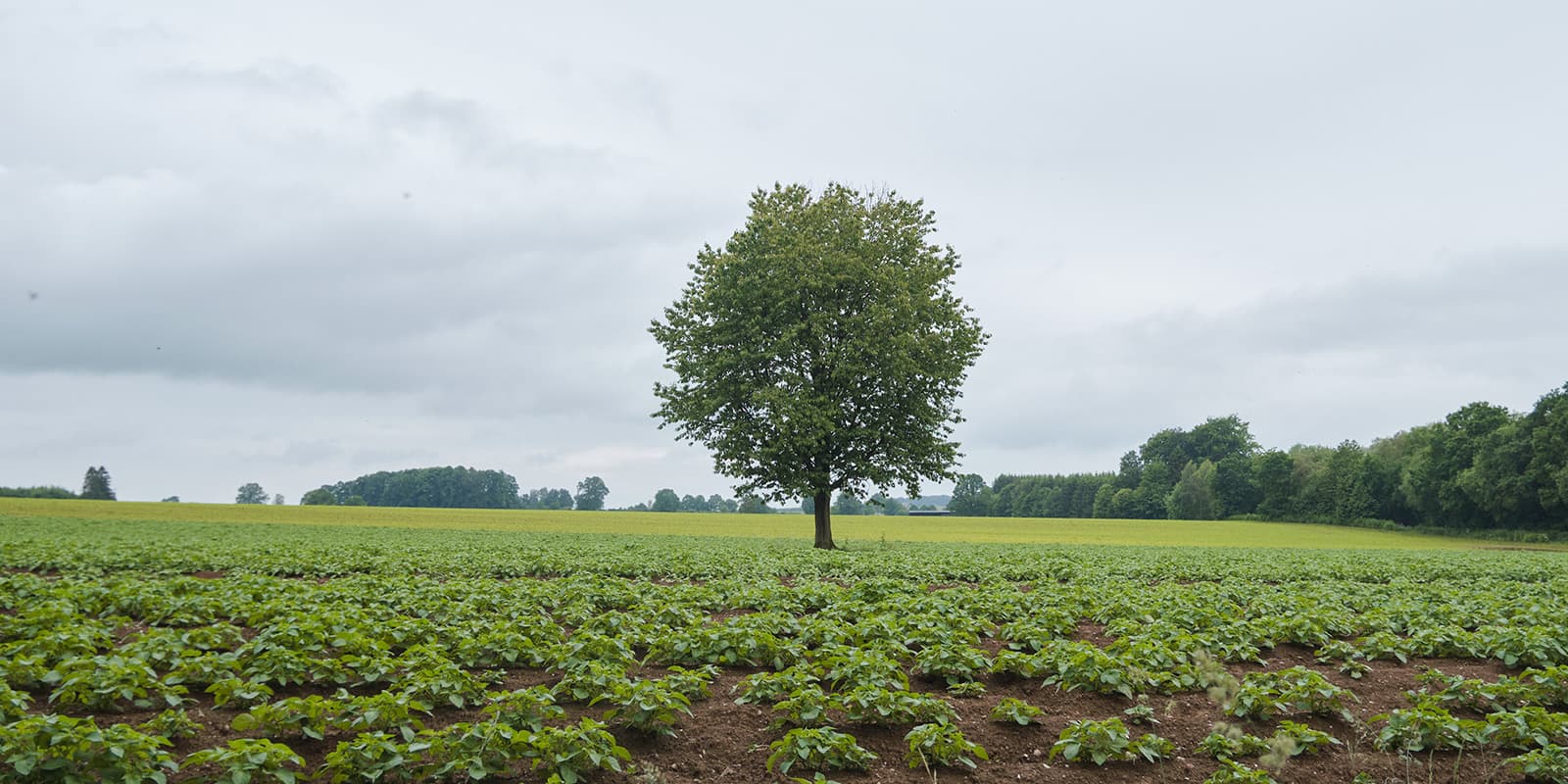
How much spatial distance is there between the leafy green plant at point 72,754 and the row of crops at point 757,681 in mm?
21

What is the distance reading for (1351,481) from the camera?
101938 mm

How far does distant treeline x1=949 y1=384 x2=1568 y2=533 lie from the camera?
2938 inches

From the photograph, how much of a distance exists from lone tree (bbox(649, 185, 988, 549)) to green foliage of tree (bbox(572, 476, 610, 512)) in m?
126

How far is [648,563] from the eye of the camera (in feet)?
73.8

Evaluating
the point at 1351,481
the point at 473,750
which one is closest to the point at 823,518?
the point at 473,750

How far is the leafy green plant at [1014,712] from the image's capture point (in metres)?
8.31

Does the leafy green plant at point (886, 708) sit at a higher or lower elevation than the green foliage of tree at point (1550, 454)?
lower

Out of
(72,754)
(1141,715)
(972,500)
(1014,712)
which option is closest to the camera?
(72,754)

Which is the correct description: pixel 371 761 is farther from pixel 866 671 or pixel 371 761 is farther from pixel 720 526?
pixel 720 526

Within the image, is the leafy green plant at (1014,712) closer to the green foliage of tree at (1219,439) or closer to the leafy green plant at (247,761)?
the leafy green plant at (247,761)

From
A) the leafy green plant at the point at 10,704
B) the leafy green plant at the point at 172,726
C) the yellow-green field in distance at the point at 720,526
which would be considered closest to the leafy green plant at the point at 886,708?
the leafy green plant at the point at 172,726

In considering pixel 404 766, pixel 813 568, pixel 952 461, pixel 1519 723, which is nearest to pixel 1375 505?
pixel 952 461

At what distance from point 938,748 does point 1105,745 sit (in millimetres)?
1493

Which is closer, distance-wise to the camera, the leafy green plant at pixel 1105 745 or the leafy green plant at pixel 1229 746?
the leafy green plant at pixel 1105 745
